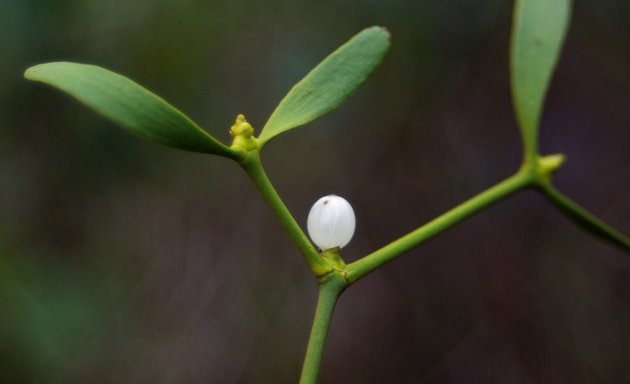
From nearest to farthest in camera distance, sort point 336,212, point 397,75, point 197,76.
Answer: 1. point 336,212
2. point 197,76
3. point 397,75

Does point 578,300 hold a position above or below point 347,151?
below

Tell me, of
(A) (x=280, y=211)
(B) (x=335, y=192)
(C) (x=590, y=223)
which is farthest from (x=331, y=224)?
(B) (x=335, y=192)

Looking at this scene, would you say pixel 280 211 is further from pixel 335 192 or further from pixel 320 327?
pixel 335 192

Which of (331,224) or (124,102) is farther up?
(124,102)

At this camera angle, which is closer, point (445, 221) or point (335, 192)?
point (445, 221)

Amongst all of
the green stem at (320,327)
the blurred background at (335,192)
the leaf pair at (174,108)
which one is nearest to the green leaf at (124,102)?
the leaf pair at (174,108)

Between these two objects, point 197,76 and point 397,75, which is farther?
point 397,75

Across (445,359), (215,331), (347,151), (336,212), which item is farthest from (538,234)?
(336,212)

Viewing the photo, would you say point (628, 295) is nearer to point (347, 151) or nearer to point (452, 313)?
point (452, 313)
